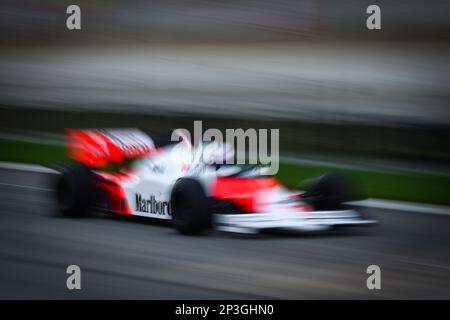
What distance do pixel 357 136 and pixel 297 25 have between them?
7.92ft

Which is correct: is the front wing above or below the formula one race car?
below

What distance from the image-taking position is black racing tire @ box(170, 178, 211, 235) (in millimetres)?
7867

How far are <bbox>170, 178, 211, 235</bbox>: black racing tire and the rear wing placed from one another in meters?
0.84

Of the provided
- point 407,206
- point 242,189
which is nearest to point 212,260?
point 242,189

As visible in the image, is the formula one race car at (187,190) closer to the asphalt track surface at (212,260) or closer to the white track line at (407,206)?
the asphalt track surface at (212,260)

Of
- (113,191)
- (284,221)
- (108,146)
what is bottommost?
(284,221)

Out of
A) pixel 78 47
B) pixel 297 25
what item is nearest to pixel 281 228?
pixel 297 25

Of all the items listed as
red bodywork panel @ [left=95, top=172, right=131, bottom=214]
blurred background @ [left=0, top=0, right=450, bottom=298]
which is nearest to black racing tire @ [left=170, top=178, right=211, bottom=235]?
red bodywork panel @ [left=95, top=172, right=131, bottom=214]

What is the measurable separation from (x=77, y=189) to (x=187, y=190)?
152 cm

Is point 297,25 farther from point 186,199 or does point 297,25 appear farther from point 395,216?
point 186,199

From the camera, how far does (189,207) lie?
7.94 m

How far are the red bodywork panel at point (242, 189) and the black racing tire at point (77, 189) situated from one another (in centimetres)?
149

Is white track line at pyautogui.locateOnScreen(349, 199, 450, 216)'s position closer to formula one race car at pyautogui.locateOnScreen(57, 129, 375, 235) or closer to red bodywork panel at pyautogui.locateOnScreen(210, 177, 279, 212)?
formula one race car at pyautogui.locateOnScreen(57, 129, 375, 235)

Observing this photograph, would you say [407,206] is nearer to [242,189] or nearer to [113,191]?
[242,189]
